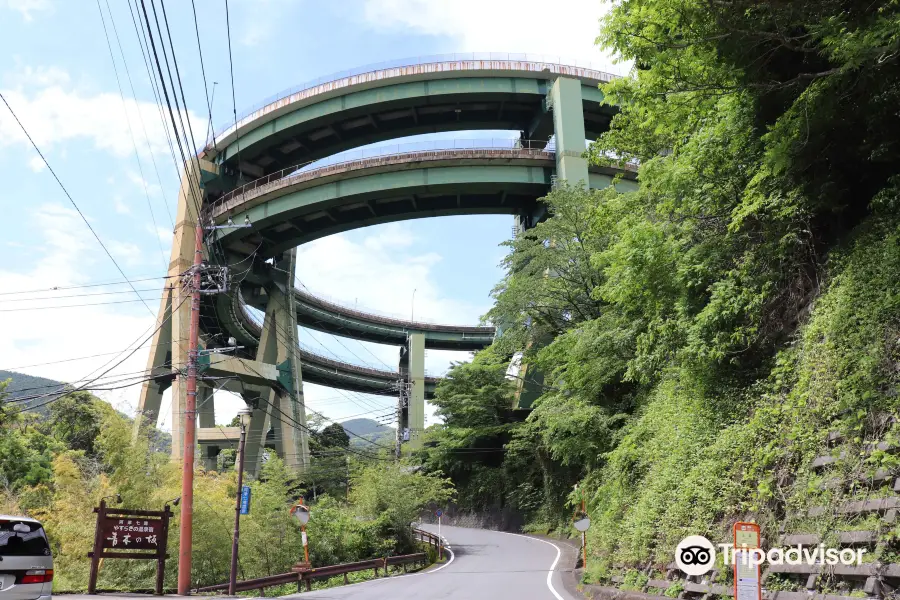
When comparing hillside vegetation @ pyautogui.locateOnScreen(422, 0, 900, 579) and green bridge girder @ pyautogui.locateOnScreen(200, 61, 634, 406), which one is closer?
hillside vegetation @ pyautogui.locateOnScreen(422, 0, 900, 579)

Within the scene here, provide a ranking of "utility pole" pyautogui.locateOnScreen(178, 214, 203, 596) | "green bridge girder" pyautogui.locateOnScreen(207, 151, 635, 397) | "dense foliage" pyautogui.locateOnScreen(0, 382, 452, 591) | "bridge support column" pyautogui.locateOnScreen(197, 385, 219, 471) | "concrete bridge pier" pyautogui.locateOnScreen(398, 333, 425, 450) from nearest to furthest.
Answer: "utility pole" pyautogui.locateOnScreen(178, 214, 203, 596) < "dense foliage" pyautogui.locateOnScreen(0, 382, 452, 591) < "green bridge girder" pyautogui.locateOnScreen(207, 151, 635, 397) < "bridge support column" pyautogui.locateOnScreen(197, 385, 219, 471) < "concrete bridge pier" pyautogui.locateOnScreen(398, 333, 425, 450)

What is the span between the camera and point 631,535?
46.8ft

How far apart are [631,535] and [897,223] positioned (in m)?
8.46

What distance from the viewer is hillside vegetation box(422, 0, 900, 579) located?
874 cm

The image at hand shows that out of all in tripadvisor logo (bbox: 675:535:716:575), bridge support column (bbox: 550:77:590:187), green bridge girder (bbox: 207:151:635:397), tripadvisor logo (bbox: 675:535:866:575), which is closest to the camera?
tripadvisor logo (bbox: 675:535:866:575)

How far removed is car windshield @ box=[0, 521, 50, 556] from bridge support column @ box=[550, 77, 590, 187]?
30593 millimetres

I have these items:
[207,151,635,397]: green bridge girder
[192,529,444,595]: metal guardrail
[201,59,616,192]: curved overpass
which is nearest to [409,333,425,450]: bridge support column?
[207,151,635,397]: green bridge girder

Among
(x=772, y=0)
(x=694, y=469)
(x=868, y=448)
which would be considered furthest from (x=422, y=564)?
(x=772, y=0)

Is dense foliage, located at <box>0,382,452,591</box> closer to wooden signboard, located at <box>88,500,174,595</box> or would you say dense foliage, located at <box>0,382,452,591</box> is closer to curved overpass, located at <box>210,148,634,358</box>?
wooden signboard, located at <box>88,500,174,595</box>

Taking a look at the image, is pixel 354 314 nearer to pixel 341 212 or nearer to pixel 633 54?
pixel 341 212

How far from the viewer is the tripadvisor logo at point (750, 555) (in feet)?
24.4

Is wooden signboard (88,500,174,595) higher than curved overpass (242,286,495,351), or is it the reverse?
curved overpass (242,286,495,351)

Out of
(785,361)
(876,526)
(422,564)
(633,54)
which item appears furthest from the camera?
(422,564)

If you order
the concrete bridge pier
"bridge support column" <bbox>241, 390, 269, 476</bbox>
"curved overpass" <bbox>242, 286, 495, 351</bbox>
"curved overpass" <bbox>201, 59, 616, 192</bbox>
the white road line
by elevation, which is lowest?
the white road line
